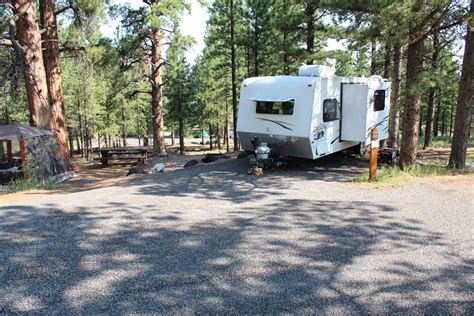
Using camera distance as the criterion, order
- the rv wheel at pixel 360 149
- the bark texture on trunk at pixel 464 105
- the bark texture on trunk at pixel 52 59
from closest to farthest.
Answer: the bark texture on trunk at pixel 464 105 < the rv wheel at pixel 360 149 < the bark texture on trunk at pixel 52 59

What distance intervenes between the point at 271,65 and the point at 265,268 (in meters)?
17.4

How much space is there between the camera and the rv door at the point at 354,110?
1029 centimetres

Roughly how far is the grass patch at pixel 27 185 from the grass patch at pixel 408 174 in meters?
7.76

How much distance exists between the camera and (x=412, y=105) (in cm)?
928

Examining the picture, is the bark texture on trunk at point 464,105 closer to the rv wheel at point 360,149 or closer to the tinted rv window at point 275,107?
the rv wheel at point 360,149

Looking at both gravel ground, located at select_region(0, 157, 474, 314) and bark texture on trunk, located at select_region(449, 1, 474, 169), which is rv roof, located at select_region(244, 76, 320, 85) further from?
bark texture on trunk, located at select_region(449, 1, 474, 169)

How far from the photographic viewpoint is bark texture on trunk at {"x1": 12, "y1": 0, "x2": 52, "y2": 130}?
1108 centimetres

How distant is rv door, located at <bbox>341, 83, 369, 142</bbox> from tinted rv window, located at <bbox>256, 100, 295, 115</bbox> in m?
1.77

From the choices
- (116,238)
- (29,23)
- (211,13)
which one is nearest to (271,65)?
(211,13)

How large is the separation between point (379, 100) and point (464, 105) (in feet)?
7.73

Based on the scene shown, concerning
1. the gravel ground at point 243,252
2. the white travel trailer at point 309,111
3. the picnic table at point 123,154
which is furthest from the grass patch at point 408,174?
the picnic table at point 123,154

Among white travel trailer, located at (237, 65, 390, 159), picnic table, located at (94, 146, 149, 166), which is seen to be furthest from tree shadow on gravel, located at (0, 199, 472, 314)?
picnic table, located at (94, 146, 149, 166)

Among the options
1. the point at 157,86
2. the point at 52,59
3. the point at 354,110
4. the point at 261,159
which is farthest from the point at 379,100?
the point at 52,59

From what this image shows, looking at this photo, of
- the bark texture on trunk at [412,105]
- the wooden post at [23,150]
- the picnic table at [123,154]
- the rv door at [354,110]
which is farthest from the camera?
A: the picnic table at [123,154]
